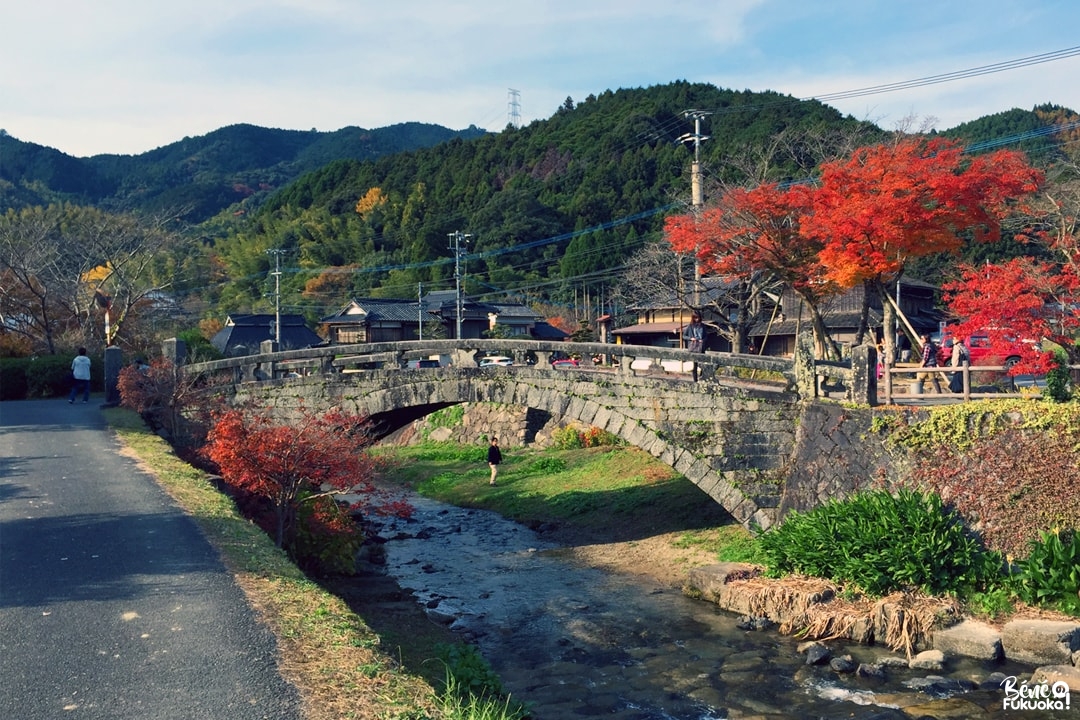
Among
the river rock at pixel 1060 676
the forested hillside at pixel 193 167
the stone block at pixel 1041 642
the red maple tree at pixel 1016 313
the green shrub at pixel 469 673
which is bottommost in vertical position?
the river rock at pixel 1060 676

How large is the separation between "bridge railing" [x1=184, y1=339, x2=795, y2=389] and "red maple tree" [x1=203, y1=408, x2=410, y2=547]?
460cm

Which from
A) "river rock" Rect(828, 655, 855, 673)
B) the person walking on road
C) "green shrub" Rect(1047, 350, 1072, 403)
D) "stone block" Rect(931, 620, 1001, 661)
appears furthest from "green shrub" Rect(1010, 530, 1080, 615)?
the person walking on road

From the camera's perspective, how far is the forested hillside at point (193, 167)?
325ft

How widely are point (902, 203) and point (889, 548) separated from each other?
9.05 metres

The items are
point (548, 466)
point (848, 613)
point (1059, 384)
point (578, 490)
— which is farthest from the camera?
point (548, 466)

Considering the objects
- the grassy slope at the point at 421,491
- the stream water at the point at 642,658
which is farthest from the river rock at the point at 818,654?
A: the grassy slope at the point at 421,491

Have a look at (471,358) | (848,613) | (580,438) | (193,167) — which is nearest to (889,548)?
(848,613)

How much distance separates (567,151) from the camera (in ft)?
267

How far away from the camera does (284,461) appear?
13.5 m

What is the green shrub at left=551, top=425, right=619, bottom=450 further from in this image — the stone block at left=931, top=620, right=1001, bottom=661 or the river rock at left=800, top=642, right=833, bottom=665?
the stone block at left=931, top=620, right=1001, bottom=661

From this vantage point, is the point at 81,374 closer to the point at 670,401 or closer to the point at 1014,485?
the point at 670,401

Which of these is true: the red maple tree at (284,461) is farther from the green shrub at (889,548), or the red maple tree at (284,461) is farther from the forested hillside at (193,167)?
the forested hillside at (193,167)

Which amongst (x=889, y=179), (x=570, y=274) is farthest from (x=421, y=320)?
(x=889, y=179)

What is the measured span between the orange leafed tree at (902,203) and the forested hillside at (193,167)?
191ft
